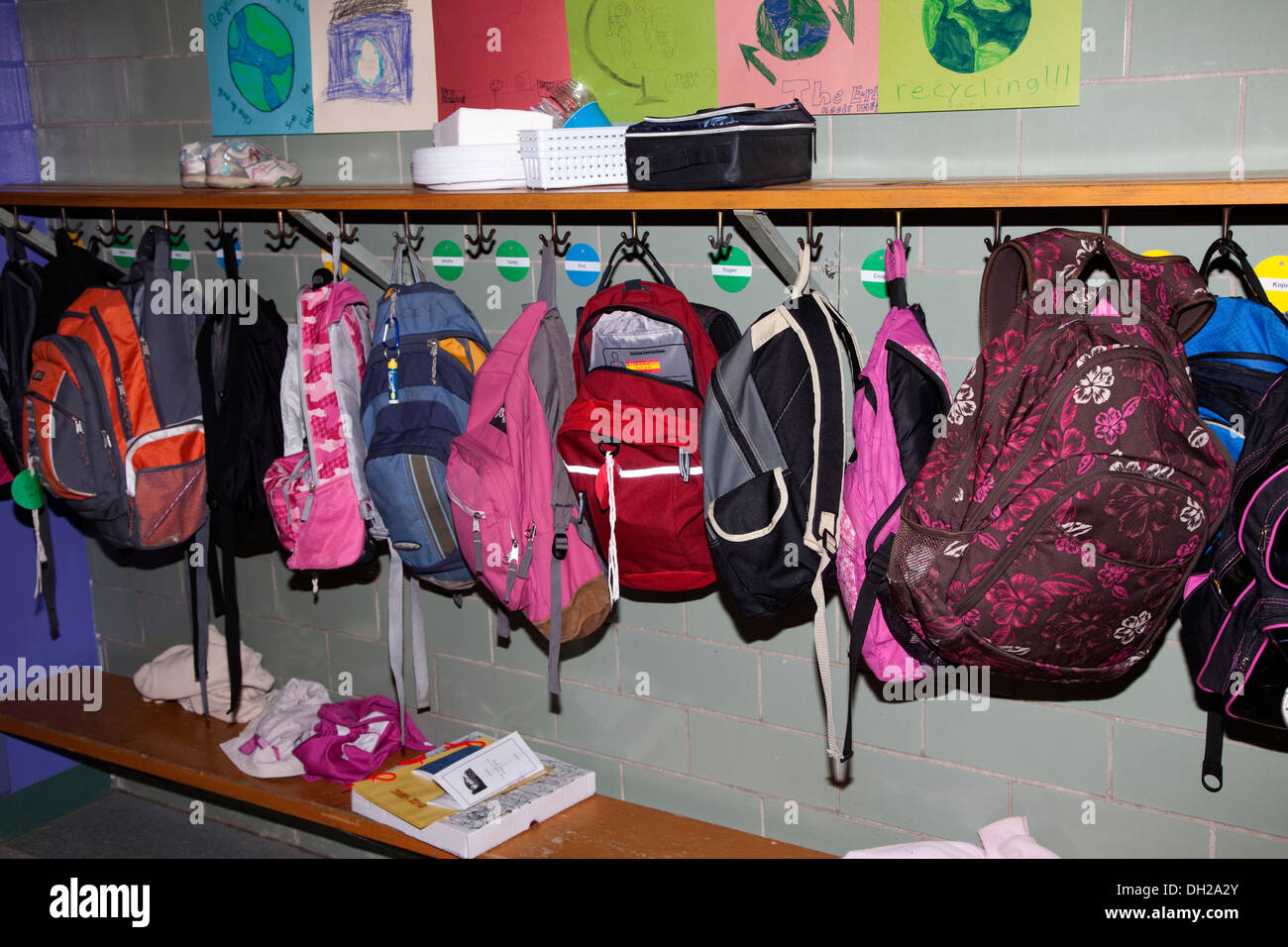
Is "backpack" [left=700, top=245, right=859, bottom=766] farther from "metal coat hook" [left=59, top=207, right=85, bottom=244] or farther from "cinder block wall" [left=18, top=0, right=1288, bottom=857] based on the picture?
"metal coat hook" [left=59, top=207, right=85, bottom=244]

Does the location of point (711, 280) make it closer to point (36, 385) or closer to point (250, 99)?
point (250, 99)

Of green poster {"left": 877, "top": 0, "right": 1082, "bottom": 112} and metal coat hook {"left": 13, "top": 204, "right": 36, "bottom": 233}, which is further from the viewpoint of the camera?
metal coat hook {"left": 13, "top": 204, "right": 36, "bottom": 233}

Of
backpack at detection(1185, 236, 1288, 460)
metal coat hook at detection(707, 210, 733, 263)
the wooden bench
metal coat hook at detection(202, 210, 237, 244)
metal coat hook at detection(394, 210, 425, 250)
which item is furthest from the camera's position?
metal coat hook at detection(202, 210, 237, 244)

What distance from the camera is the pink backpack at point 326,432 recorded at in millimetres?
2414

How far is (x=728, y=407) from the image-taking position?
1941mm

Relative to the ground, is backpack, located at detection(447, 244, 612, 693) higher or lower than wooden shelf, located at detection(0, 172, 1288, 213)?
lower

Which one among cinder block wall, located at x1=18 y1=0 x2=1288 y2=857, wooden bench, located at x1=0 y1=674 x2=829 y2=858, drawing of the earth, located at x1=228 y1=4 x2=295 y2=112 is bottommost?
wooden bench, located at x1=0 y1=674 x2=829 y2=858

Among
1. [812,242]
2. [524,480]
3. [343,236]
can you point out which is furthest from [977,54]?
[343,236]

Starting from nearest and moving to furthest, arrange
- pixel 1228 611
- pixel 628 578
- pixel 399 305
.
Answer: pixel 1228 611
pixel 628 578
pixel 399 305

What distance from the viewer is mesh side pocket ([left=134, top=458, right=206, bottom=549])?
2631 mm

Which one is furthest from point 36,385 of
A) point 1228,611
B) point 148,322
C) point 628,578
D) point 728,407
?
point 1228,611

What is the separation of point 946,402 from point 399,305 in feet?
3.68

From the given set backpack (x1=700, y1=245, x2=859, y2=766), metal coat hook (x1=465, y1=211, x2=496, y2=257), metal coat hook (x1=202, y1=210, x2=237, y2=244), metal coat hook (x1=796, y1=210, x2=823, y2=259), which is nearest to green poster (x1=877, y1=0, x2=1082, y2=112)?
metal coat hook (x1=796, y1=210, x2=823, y2=259)

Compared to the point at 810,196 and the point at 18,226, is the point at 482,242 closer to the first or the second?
the point at 810,196
